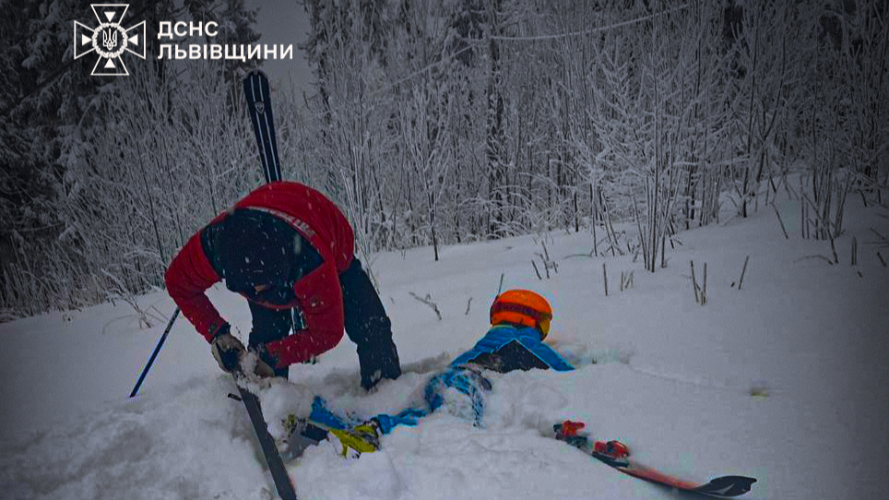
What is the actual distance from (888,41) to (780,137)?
321cm

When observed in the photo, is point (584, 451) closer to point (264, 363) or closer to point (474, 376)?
point (474, 376)

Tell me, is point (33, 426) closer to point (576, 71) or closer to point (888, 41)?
point (888, 41)

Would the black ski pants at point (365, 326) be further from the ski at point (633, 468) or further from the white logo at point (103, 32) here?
the white logo at point (103, 32)

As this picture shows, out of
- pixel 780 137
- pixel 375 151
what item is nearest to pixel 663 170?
pixel 780 137

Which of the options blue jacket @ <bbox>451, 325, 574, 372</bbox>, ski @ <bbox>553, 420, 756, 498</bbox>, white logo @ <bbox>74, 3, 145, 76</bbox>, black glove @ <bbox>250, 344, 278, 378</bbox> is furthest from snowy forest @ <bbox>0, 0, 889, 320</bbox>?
ski @ <bbox>553, 420, 756, 498</bbox>

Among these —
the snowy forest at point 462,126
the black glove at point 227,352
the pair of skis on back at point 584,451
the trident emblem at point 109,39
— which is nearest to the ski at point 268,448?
the pair of skis on back at point 584,451

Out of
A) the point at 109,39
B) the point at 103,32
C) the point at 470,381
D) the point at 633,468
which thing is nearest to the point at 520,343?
the point at 470,381

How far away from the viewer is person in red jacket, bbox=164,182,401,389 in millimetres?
1671

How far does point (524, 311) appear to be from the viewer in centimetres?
253

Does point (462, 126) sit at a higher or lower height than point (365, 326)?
higher

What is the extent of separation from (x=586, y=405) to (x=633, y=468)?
400 millimetres

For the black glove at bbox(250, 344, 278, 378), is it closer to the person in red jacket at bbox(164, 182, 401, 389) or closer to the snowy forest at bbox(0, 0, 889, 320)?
the person in red jacket at bbox(164, 182, 401, 389)

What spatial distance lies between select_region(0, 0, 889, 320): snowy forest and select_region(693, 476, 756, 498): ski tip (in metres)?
2.26

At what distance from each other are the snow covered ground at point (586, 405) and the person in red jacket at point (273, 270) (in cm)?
24
